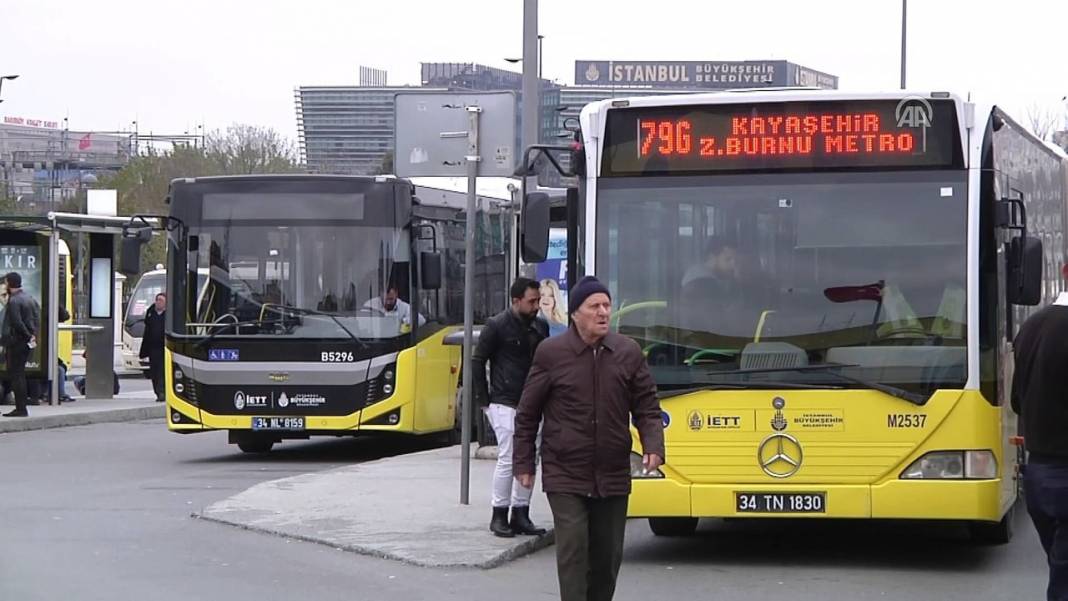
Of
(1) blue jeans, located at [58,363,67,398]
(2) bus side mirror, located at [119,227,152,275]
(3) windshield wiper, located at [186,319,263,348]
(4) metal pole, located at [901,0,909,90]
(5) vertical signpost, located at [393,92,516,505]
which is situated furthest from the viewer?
(4) metal pole, located at [901,0,909,90]

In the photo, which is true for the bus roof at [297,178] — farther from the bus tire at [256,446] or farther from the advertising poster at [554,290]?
the bus tire at [256,446]

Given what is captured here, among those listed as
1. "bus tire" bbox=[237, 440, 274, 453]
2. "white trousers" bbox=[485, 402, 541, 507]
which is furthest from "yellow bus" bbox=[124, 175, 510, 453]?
"white trousers" bbox=[485, 402, 541, 507]

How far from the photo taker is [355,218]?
1919 centimetres

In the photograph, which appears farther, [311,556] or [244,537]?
[244,537]

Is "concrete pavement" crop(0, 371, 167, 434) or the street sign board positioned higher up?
the street sign board

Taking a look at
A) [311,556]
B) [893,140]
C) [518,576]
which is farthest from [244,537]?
[893,140]

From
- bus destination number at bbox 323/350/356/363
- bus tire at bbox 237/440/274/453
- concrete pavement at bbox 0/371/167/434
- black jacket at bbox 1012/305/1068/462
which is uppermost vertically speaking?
black jacket at bbox 1012/305/1068/462

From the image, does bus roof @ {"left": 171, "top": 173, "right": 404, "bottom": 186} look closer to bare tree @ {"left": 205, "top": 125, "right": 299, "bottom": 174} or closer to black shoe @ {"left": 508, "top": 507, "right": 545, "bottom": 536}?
black shoe @ {"left": 508, "top": 507, "right": 545, "bottom": 536}

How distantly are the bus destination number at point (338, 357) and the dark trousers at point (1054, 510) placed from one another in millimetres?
11700

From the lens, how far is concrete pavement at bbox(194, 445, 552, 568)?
467 inches

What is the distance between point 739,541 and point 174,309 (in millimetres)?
8267

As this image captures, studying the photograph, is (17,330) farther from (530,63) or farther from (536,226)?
(536,226)

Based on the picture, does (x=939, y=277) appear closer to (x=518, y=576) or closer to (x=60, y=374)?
(x=518, y=576)

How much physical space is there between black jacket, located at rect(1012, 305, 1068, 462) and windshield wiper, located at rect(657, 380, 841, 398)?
9.44 ft
